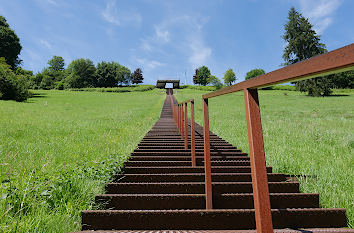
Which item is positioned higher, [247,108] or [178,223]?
[247,108]

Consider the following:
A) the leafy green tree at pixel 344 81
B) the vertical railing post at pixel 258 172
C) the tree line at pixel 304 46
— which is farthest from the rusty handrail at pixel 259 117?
the leafy green tree at pixel 344 81

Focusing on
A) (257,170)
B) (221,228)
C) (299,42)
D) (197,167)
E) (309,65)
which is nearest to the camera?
(309,65)

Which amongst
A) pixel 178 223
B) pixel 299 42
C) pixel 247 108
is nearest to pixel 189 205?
pixel 178 223

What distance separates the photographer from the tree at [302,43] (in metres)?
34.3

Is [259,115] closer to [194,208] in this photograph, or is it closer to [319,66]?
[319,66]

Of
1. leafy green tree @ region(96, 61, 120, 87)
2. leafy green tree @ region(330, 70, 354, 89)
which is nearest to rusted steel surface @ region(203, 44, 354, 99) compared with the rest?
leafy green tree @ region(330, 70, 354, 89)

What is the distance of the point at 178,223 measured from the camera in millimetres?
1944

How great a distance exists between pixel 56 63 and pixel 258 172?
398 ft

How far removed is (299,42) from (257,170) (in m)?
41.5

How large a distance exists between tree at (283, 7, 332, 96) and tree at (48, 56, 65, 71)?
10201 centimetres

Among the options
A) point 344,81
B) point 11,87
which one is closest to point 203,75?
point 344,81

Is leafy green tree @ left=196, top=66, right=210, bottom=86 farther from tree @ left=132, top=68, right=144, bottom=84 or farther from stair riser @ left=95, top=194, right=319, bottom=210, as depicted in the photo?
stair riser @ left=95, top=194, right=319, bottom=210

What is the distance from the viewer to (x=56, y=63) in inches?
4087

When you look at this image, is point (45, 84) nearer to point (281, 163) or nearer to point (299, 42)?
point (299, 42)
